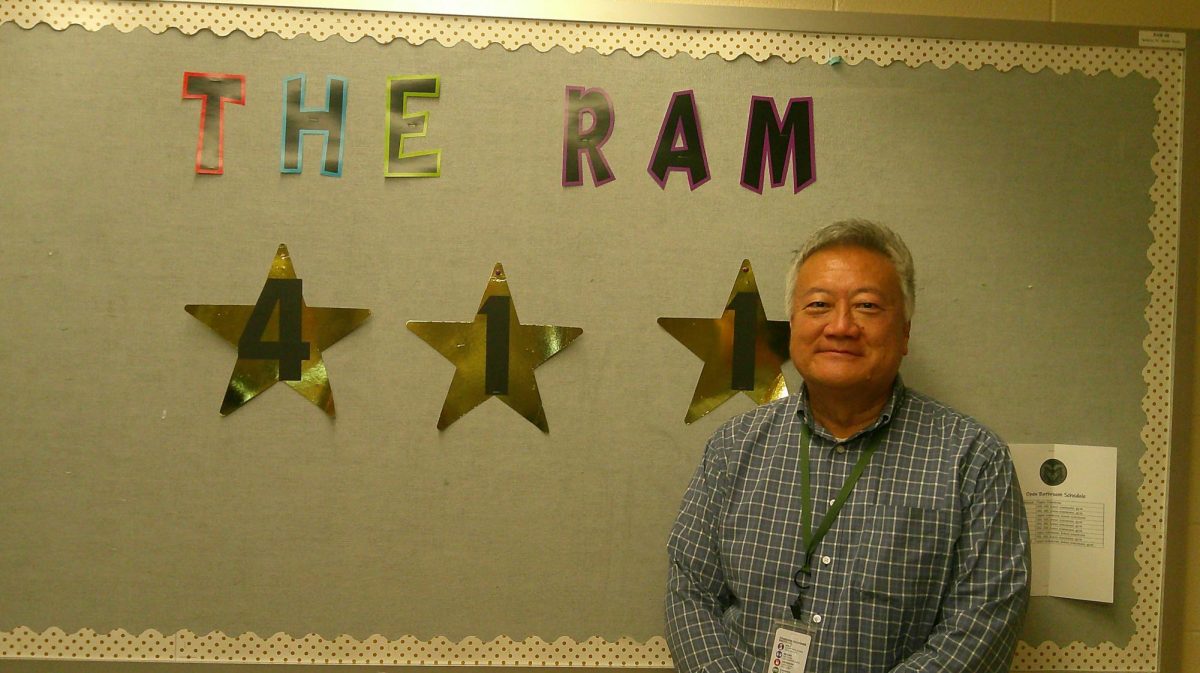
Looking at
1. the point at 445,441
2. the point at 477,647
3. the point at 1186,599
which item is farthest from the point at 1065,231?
the point at 477,647

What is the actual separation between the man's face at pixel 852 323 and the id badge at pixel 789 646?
1.17ft

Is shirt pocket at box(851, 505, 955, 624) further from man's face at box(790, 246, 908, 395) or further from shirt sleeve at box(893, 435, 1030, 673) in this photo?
man's face at box(790, 246, 908, 395)

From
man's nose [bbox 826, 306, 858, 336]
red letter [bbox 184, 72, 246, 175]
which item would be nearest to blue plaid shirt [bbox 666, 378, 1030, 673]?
man's nose [bbox 826, 306, 858, 336]

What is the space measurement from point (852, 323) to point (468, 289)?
67cm

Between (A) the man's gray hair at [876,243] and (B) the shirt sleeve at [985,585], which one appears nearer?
(B) the shirt sleeve at [985,585]

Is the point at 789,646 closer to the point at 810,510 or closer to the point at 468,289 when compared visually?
the point at 810,510

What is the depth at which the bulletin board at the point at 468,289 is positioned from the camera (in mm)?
1490

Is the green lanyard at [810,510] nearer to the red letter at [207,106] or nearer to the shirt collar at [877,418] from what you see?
the shirt collar at [877,418]

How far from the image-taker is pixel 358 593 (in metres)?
1.50

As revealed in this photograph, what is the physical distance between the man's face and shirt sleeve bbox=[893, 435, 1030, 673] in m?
0.20

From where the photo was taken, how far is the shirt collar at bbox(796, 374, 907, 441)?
1270 millimetres

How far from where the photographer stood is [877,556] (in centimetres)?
121

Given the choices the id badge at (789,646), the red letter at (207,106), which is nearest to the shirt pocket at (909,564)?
the id badge at (789,646)

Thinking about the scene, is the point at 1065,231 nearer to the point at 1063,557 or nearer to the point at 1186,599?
the point at 1063,557
